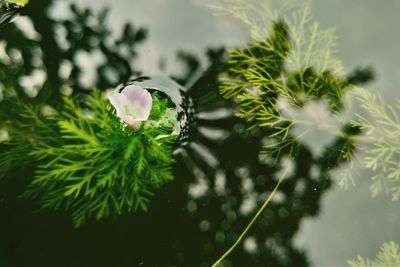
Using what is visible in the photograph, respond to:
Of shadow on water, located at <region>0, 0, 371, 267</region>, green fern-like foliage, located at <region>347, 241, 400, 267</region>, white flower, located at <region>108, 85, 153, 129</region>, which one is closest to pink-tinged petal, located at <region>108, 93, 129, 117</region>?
white flower, located at <region>108, 85, 153, 129</region>

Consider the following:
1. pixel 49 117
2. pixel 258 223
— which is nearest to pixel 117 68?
pixel 49 117

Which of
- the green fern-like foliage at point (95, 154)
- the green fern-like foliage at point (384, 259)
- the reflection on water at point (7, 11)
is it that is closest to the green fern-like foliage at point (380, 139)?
the green fern-like foliage at point (384, 259)

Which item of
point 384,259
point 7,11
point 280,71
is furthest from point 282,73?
point 7,11

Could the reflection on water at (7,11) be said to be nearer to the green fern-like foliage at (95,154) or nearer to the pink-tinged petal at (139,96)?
the green fern-like foliage at (95,154)

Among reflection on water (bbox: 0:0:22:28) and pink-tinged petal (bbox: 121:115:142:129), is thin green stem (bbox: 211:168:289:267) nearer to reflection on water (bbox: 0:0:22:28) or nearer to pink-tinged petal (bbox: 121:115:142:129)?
pink-tinged petal (bbox: 121:115:142:129)

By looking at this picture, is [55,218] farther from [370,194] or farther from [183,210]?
[370,194]

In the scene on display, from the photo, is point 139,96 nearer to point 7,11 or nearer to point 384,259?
point 7,11
